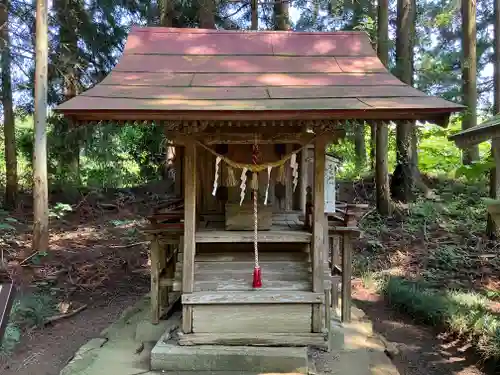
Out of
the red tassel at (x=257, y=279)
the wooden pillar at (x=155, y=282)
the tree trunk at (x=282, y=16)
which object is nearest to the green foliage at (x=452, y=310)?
the red tassel at (x=257, y=279)

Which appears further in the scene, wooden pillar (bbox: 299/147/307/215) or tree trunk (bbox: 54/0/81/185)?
tree trunk (bbox: 54/0/81/185)

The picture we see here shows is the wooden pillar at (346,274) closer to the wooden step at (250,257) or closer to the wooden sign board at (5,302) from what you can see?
the wooden step at (250,257)

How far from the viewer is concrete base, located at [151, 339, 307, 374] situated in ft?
16.6

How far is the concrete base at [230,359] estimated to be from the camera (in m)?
5.07

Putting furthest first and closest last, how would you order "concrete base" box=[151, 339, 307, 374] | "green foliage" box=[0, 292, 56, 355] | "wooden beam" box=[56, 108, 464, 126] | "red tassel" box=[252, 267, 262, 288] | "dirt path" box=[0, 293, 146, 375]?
"green foliage" box=[0, 292, 56, 355] < "dirt path" box=[0, 293, 146, 375] < "red tassel" box=[252, 267, 262, 288] < "concrete base" box=[151, 339, 307, 374] < "wooden beam" box=[56, 108, 464, 126]

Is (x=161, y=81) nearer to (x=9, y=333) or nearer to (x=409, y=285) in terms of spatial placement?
(x=9, y=333)

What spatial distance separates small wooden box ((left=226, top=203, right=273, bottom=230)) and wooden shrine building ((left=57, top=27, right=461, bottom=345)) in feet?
0.04

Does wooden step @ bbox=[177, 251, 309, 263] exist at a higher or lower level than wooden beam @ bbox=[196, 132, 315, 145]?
lower

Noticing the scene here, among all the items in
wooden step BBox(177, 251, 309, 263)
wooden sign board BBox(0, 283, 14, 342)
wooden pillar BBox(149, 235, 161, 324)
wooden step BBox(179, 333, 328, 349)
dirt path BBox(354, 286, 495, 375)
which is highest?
wooden sign board BBox(0, 283, 14, 342)

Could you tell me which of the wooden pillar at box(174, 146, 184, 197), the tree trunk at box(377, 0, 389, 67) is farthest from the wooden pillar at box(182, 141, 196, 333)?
the tree trunk at box(377, 0, 389, 67)

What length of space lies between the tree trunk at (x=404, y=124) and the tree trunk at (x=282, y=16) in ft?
11.2

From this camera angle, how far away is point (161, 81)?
18.3 feet

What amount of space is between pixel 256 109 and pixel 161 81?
64.8 inches

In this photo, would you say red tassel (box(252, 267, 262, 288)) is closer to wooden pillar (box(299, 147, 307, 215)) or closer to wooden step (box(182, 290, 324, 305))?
wooden step (box(182, 290, 324, 305))
